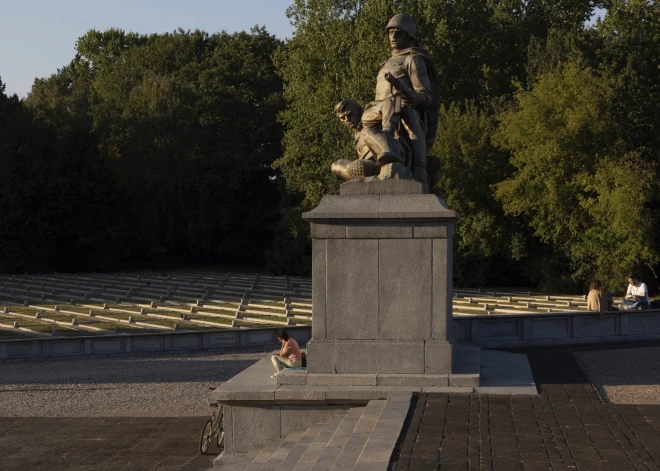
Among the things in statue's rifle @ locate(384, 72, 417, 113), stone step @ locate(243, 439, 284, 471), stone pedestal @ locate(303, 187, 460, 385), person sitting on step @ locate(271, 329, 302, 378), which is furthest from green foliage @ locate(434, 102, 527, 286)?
stone step @ locate(243, 439, 284, 471)

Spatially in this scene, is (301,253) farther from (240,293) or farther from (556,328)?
(556,328)

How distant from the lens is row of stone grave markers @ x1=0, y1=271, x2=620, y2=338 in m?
25.9

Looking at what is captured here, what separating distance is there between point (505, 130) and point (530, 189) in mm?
2433

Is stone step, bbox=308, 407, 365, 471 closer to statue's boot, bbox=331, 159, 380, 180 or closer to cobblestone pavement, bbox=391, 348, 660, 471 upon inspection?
cobblestone pavement, bbox=391, 348, 660, 471

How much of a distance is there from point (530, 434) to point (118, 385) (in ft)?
32.5

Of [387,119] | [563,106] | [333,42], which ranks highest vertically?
[333,42]

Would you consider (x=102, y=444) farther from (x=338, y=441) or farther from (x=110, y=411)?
(x=338, y=441)

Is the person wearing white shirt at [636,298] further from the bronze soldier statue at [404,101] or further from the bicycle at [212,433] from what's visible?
the bicycle at [212,433]

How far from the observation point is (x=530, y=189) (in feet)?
120

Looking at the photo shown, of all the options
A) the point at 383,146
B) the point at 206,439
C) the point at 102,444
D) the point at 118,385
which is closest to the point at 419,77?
the point at 383,146

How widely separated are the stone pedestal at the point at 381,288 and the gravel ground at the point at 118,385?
3978mm

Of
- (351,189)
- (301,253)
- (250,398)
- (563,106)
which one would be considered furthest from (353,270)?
(301,253)

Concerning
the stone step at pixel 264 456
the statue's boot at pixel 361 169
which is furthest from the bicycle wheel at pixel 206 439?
the statue's boot at pixel 361 169

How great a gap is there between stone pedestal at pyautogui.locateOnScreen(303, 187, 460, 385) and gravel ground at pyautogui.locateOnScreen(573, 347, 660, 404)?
7.19 ft
